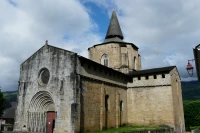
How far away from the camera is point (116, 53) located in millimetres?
34281

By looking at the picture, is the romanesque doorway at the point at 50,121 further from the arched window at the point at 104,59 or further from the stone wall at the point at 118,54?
the arched window at the point at 104,59

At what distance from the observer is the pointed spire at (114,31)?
121 ft

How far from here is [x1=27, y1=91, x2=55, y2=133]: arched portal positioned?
22.0 m

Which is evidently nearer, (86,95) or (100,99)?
(86,95)

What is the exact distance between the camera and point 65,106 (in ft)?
65.1

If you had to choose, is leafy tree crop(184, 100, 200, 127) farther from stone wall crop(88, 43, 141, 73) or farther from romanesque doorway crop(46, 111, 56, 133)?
romanesque doorway crop(46, 111, 56, 133)

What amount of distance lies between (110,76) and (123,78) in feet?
13.1

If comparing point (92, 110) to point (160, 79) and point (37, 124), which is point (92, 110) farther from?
point (160, 79)

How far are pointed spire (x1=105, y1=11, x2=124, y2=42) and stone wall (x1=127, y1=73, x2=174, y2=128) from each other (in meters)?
10.6

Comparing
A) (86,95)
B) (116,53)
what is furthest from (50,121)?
(116,53)

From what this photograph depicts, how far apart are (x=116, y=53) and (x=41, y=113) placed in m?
17.0

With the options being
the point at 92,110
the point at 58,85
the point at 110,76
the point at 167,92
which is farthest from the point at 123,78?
the point at 58,85

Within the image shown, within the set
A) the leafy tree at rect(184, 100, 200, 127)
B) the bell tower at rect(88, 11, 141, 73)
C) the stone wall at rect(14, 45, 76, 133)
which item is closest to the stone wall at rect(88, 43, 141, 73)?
the bell tower at rect(88, 11, 141, 73)

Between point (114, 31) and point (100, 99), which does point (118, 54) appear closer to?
point (114, 31)
